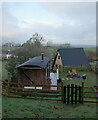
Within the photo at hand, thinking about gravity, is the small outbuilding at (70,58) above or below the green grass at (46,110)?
above

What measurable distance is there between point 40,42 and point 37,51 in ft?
8.58

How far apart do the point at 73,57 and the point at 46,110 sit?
10314 millimetres

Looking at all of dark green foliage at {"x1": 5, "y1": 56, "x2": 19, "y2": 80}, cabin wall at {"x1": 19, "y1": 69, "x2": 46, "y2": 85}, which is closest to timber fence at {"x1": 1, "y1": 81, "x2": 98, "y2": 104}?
cabin wall at {"x1": 19, "y1": 69, "x2": 46, "y2": 85}

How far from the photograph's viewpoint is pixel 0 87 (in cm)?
486

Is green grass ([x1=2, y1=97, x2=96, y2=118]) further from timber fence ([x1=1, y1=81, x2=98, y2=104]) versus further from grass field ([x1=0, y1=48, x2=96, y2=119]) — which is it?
timber fence ([x1=1, y1=81, x2=98, y2=104])

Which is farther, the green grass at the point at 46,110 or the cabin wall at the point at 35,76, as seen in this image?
the cabin wall at the point at 35,76

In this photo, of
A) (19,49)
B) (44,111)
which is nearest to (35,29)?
(19,49)

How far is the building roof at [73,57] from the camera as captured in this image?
1284cm

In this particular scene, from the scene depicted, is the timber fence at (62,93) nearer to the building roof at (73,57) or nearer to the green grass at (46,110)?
the green grass at (46,110)

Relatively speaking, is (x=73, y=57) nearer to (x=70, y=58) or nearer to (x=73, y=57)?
(x=73, y=57)

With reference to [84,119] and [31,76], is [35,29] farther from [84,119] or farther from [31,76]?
[84,119]

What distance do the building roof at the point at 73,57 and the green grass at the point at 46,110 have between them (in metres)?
9.03

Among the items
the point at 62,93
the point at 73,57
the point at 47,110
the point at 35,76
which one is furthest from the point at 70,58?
the point at 47,110

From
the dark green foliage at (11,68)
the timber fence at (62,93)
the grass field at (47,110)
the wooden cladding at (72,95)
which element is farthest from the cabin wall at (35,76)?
the wooden cladding at (72,95)
